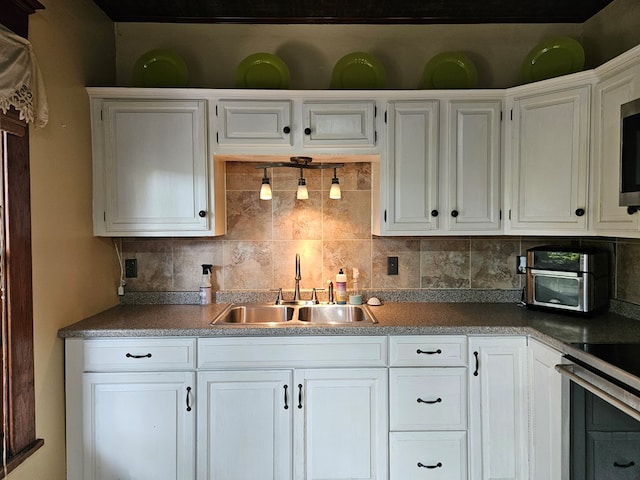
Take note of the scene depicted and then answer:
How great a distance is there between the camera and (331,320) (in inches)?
96.3

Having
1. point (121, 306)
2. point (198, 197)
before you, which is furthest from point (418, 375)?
point (121, 306)

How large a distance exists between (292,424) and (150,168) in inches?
59.7

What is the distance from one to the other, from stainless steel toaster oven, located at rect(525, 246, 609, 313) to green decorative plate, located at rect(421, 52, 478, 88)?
1065 millimetres

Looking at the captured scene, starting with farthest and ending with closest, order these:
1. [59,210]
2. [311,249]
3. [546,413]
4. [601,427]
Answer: [311,249]
[59,210]
[546,413]
[601,427]

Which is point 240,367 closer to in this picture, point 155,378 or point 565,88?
point 155,378

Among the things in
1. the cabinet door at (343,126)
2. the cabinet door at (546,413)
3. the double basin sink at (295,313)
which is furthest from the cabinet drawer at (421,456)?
the cabinet door at (343,126)

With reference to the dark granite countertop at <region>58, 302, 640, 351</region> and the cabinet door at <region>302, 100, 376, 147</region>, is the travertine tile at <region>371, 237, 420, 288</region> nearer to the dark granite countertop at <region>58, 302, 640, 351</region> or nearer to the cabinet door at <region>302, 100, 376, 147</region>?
the dark granite countertop at <region>58, 302, 640, 351</region>

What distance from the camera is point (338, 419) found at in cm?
197

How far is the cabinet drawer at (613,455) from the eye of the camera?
1.38 meters

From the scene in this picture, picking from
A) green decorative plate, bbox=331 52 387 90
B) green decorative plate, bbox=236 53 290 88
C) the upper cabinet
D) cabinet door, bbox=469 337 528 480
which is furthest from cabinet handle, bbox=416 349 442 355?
green decorative plate, bbox=236 53 290 88

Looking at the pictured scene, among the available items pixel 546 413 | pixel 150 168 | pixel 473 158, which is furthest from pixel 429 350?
pixel 150 168

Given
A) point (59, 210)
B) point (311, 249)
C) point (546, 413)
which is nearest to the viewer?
point (546, 413)

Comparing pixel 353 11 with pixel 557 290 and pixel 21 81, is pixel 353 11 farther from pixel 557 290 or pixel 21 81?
pixel 557 290

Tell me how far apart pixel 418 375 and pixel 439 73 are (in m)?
1.73
